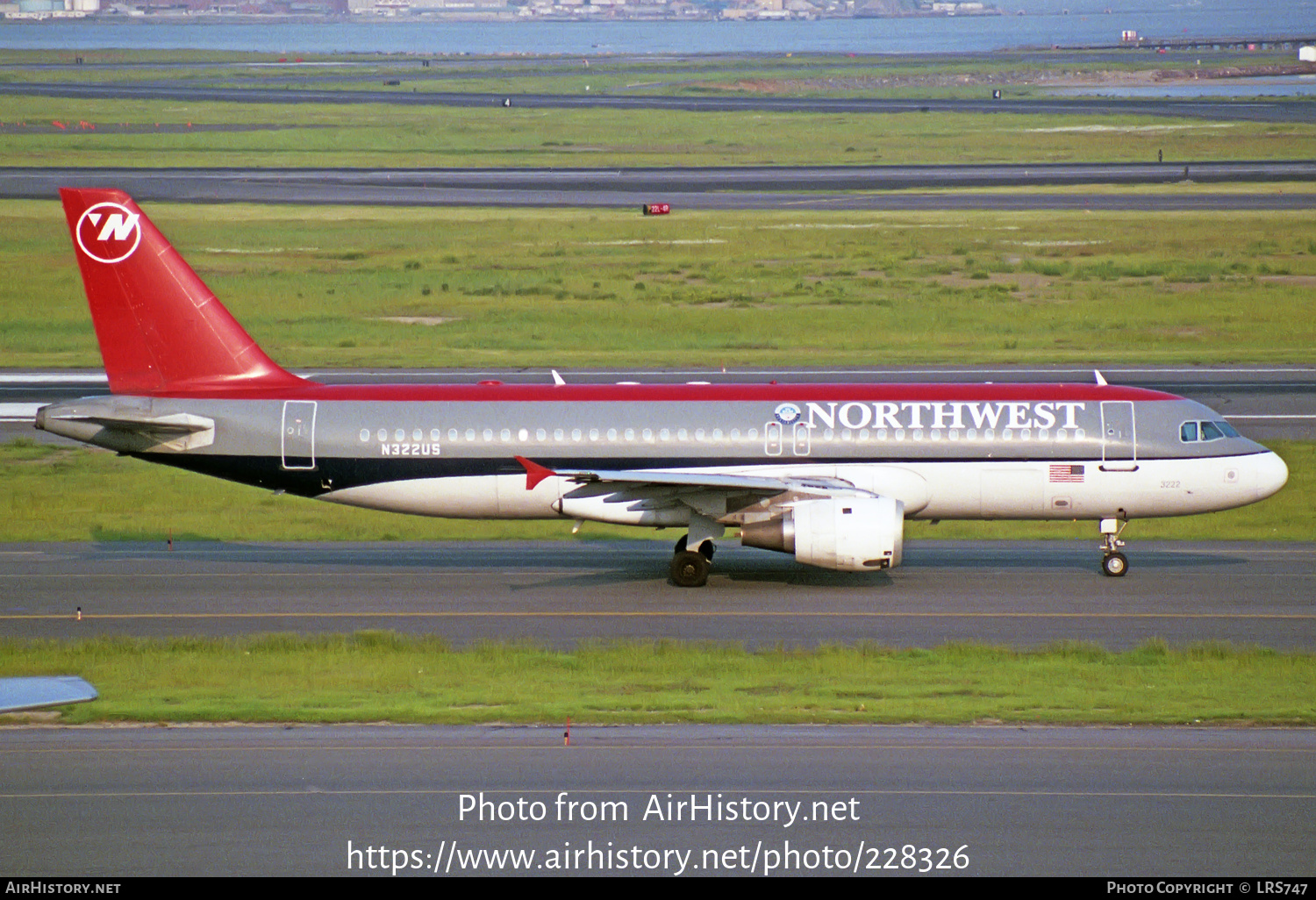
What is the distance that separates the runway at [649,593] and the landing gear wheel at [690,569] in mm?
359

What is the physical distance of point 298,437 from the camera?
3488cm

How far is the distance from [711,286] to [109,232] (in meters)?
48.1

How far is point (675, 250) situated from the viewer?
8844 centimetres

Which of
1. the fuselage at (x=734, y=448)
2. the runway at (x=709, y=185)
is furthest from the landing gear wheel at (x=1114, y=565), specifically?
the runway at (x=709, y=185)

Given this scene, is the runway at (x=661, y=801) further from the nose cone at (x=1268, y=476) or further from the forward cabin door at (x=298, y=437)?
the nose cone at (x=1268, y=476)

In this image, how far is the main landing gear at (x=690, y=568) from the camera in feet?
115

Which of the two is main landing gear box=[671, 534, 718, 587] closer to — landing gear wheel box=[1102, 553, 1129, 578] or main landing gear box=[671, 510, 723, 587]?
main landing gear box=[671, 510, 723, 587]

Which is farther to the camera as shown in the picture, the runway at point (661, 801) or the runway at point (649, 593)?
the runway at point (649, 593)

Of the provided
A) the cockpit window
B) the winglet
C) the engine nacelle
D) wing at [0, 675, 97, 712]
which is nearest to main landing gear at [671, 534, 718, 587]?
the engine nacelle

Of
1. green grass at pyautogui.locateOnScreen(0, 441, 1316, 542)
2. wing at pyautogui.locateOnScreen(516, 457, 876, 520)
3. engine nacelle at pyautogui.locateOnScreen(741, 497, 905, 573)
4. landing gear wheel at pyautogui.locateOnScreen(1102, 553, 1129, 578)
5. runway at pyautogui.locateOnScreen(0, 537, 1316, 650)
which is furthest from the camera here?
green grass at pyautogui.locateOnScreen(0, 441, 1316, 542)

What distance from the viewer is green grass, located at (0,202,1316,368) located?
67.4 m

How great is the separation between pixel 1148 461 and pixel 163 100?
163 meters

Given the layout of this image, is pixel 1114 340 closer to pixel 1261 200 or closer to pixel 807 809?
pixel 1261 200

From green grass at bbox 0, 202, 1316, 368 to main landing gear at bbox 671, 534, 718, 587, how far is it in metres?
28.2
